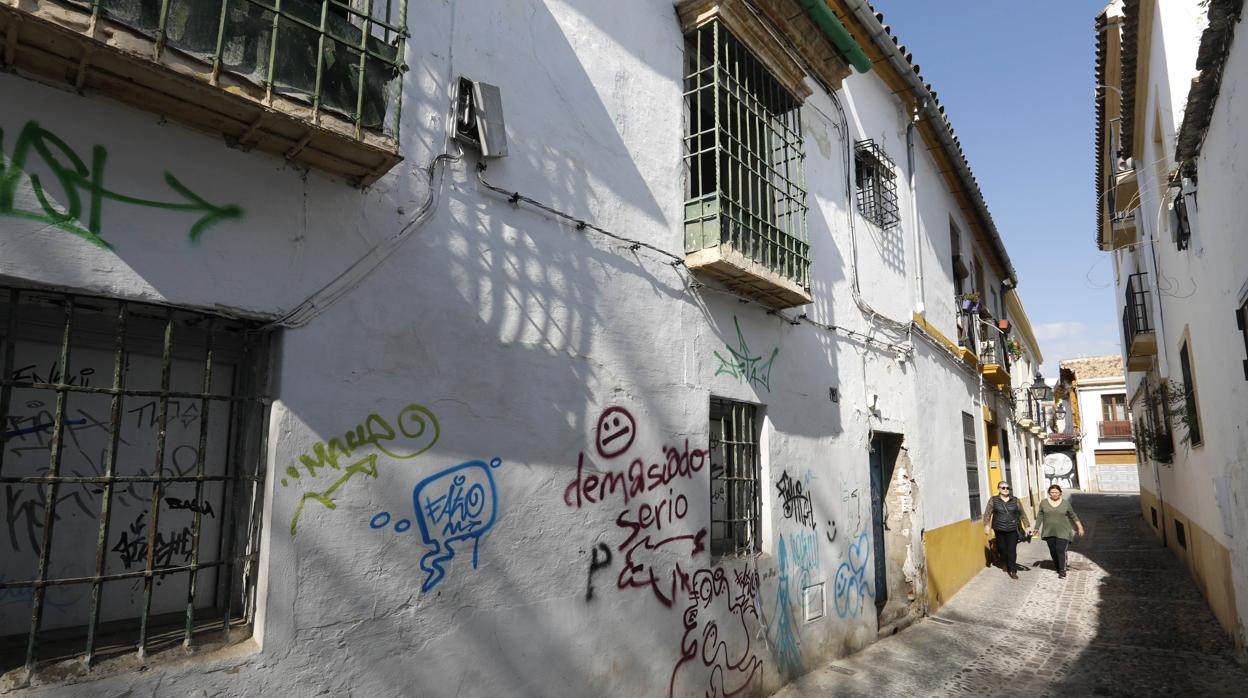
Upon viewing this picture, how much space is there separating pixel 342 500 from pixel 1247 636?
6752 millimetres

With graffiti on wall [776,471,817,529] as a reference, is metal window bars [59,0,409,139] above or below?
above

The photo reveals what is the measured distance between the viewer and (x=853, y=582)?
659 centimetres

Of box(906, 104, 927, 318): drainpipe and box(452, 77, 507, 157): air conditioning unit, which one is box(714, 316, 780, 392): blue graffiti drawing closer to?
box(452, 77, 507, 157): air conditioning unit

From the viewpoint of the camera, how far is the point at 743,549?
5371mm

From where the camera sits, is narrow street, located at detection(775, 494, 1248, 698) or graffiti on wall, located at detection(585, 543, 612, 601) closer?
graffiti on wall, located at detection(585, 543, 612, 601)

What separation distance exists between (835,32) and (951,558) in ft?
21.6

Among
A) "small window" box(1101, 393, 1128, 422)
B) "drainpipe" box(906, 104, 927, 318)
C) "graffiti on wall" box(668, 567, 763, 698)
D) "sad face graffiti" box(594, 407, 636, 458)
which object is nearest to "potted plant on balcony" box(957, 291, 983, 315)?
"drainpipe" box(906, 104, 927, 318)

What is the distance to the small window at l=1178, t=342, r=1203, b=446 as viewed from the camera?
739cm

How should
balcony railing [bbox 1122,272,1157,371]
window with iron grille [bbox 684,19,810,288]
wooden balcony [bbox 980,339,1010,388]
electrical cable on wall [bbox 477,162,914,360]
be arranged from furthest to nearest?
wooden balcony [bbox 980,339,1010,388] < balcony railing [bbox 1122,272,1157,371] < window with iron grille [bbox 684,19,810,288] < electrical cable on wall [bbox 477,162,914,360]

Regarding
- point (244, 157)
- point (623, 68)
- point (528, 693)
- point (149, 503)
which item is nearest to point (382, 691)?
point (528, 693)

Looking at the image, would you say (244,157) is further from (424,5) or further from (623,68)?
(623,68)

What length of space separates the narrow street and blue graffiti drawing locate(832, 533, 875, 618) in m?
0.44

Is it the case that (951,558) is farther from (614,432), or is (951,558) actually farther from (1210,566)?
(614,432)

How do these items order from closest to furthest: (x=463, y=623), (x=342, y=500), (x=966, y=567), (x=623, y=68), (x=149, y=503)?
1. (x=149, y=503)
2. (x=342, y=500)
3. (x=463, y=623)
4. (x=623, y=68)
5. (x=966, y=567)
